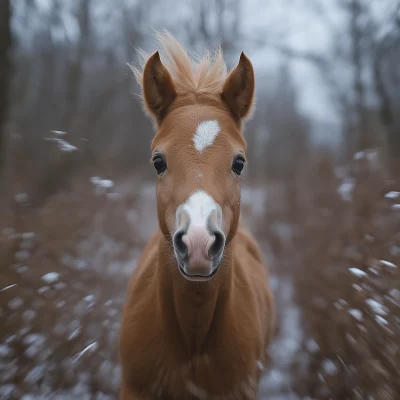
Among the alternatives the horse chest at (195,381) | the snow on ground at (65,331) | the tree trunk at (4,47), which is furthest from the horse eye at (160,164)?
the tree trunk at (4,47)

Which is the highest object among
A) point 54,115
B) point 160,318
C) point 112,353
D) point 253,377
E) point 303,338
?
point 54,115

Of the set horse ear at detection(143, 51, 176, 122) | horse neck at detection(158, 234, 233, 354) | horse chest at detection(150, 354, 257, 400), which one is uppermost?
horse ear at detection(143, 51, 176, 122)

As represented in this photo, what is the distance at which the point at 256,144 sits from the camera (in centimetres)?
2114

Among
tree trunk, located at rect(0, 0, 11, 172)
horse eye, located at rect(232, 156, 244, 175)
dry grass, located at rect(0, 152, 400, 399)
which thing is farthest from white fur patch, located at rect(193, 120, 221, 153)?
tree trunk, located at rect(0, 0, 11, 172)

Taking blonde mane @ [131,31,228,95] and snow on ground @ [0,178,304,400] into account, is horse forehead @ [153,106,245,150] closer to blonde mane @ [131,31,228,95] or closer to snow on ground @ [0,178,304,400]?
blonde mane @ [131,31,228,95]

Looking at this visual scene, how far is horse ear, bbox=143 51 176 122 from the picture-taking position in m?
2.68

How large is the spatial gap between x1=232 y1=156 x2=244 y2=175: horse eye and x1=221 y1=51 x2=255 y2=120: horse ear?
565mm

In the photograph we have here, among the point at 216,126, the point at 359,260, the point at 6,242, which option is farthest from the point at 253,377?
the point at 6,242

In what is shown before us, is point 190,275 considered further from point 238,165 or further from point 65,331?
point 65,331

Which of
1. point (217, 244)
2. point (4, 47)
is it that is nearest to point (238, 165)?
point (217, 244)

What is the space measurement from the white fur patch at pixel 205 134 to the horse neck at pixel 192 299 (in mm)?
712

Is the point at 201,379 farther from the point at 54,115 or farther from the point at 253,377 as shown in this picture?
Answer: the point at 54,115

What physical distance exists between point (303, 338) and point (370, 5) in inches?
318

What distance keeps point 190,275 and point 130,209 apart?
8.32m
